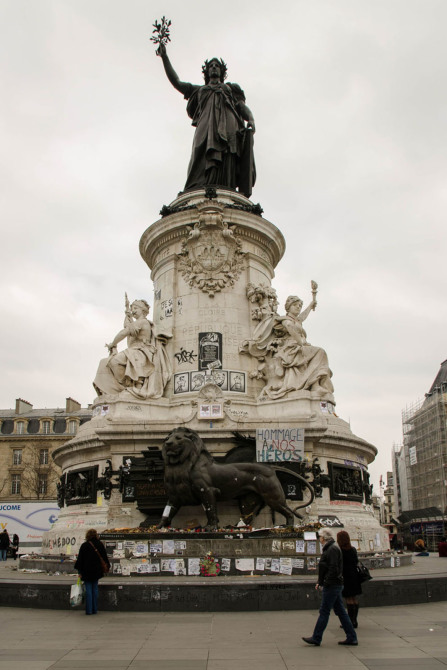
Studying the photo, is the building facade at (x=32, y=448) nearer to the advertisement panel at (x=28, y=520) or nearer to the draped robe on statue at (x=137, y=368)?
the advertisement panel at (x=28, y=520)

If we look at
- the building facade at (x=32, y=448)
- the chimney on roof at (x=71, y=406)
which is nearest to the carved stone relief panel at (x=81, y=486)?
the building facade at (x=32, y=448)

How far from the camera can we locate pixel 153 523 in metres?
17.0

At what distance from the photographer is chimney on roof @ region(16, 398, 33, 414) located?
220 ft

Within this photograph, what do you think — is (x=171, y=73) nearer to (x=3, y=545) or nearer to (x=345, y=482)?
(x=345, y=482)

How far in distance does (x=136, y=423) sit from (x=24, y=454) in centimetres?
4651

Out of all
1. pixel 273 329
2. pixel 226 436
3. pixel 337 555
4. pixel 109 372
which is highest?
pixel 273 329

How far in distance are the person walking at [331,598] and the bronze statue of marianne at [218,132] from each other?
19280 millimetres

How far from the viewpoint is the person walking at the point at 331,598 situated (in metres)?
8.56

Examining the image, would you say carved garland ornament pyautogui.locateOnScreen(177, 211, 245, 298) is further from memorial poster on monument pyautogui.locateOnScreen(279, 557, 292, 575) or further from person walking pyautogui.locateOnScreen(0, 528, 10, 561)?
person walking pyautogui.locateOnScreen(0, 528, 10, 561)

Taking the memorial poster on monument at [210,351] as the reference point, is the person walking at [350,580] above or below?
below

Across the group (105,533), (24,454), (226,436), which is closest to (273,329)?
(226,436)

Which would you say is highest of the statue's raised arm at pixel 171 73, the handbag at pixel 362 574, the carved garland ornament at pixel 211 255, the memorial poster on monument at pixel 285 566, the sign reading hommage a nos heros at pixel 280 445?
the statue's raised arm at pixel 171 73

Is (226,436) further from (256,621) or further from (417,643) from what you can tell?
(417,643)

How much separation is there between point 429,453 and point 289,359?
5021 centimetres
